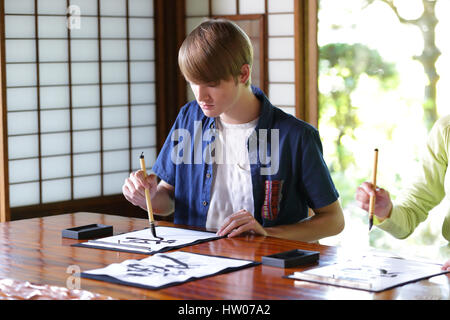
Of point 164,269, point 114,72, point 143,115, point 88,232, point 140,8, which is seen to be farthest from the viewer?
point 143,115

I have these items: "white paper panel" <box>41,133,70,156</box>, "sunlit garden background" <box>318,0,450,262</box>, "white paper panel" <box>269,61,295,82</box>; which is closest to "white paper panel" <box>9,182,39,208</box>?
"white paper panel" <box>41,133,70,156</box>

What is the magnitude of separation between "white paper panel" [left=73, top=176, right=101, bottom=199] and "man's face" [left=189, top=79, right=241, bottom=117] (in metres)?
2.84

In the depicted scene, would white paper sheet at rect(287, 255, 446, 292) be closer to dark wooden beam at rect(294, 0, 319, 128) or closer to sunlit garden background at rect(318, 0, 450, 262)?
dark wooden beam at rect(294, 0, 319, 128)

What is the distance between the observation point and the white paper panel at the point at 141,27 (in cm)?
544

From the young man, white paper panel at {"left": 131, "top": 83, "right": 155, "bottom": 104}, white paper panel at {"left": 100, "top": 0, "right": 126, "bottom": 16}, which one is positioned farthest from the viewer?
white paper panel at {"left": 131, "top": 83, "right": 155, "bottom": 104}

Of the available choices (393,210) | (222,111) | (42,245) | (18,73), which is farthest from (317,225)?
(18,73)

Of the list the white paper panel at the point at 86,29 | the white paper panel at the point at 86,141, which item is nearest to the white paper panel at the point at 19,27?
the white paper panel at the point at 86,29

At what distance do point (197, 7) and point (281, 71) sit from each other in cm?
95

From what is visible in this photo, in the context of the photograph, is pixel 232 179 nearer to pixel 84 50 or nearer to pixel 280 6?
pixel 280 6

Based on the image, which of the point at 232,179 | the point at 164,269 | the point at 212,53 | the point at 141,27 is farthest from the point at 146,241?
the point at 141,27

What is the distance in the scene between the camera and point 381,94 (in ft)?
18.4

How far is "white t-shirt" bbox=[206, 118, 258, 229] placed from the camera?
277 centimetres
